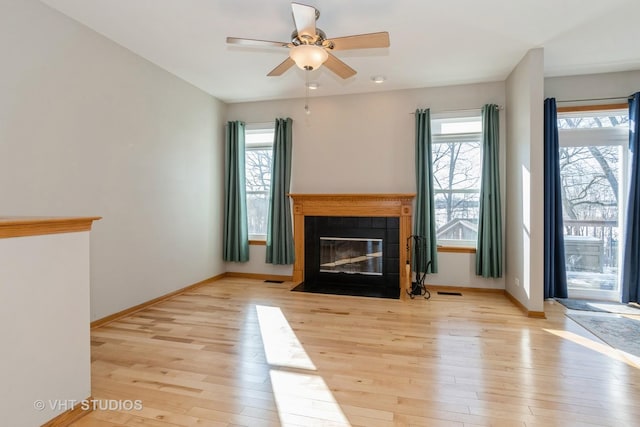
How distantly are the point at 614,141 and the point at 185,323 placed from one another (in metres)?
5.66

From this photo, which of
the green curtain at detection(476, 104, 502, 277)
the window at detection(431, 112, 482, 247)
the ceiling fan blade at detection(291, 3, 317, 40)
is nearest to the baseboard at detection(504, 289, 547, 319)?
the green curtain at detection(476, 104, 502, 277)

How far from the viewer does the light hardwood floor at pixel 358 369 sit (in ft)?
6.25

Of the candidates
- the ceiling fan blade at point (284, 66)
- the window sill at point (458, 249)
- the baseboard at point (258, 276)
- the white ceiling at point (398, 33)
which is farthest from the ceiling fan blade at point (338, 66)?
the baseboard at point (258, 276)

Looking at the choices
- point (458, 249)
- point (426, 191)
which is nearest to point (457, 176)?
point (426, 191)

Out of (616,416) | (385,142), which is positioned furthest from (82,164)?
(616,416)

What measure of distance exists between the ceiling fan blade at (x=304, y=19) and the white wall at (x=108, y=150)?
7.30 ft

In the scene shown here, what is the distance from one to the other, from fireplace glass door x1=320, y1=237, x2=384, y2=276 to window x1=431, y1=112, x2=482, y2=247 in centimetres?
98

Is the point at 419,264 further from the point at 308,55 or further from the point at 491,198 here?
the point at 308,55

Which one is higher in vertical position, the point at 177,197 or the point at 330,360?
the point at 177,197

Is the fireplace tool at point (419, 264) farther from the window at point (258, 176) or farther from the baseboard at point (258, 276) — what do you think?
the window at point (258, 176)

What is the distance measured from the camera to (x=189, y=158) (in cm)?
469

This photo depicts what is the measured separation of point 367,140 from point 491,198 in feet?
6.37

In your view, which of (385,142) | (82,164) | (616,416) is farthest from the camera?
(385,142)

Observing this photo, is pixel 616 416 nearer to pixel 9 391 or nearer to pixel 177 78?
pixel 9 391
